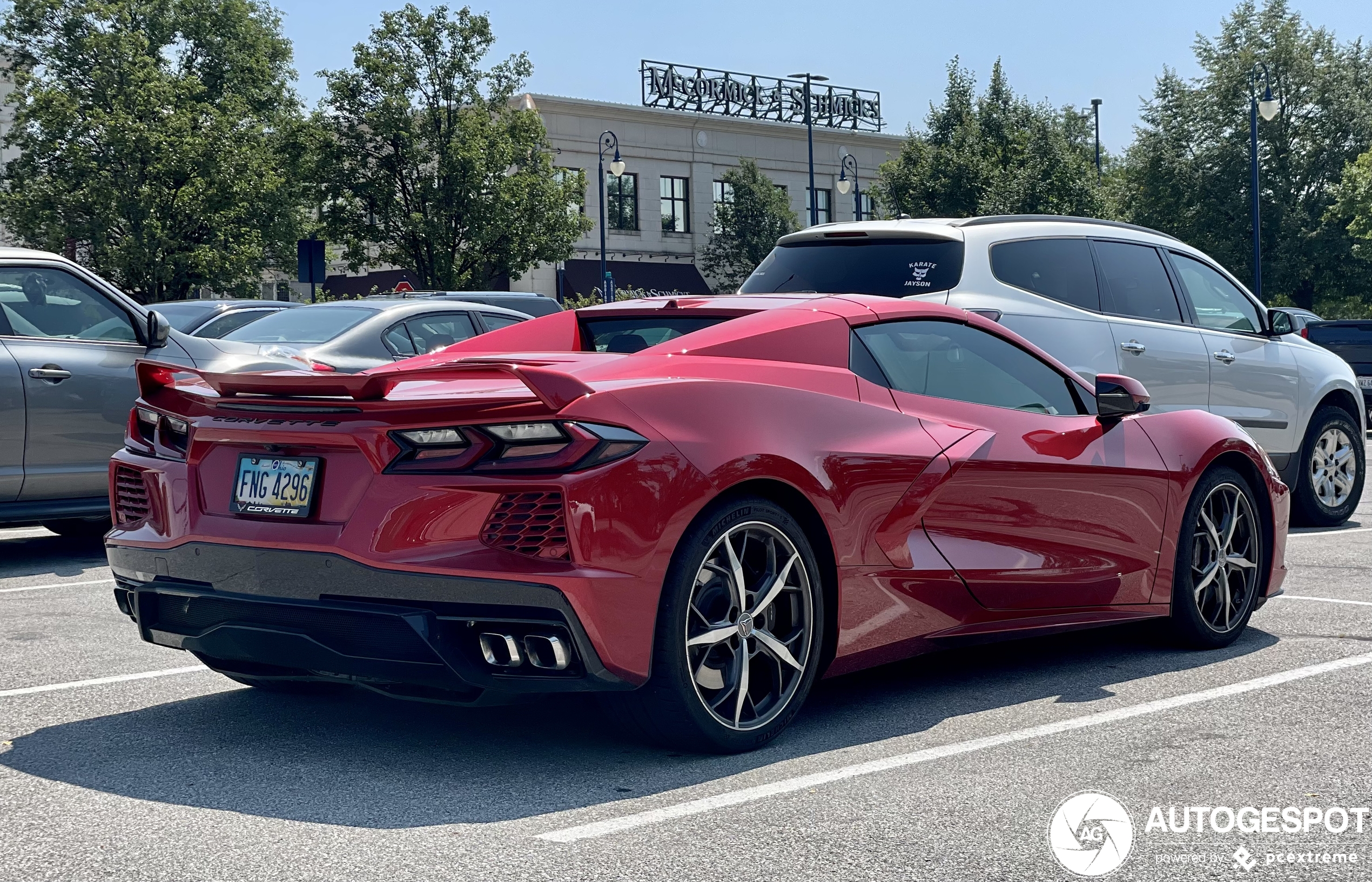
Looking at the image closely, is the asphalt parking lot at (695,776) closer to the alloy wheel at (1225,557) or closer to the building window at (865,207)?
the alloy wheel at (1225,557)

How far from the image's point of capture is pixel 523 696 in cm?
419

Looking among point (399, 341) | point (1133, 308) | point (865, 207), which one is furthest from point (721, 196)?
point (1133, 308)

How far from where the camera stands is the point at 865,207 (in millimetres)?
62156

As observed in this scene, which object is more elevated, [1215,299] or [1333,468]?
[1215,299]

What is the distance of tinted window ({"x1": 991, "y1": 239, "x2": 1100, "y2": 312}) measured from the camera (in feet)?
27.3

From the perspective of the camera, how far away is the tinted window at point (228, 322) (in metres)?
14.2

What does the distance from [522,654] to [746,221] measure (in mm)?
52468

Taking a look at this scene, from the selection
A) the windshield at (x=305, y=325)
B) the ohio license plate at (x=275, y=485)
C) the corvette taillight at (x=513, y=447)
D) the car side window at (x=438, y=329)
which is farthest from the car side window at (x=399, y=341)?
the corvette taillight at (x=513, y=447)

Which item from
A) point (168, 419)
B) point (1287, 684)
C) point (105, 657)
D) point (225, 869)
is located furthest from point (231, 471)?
point (1287, 684)

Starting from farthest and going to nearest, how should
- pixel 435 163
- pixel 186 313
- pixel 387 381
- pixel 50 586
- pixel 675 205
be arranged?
pixel 675 205, pixel 435 163, pixel 186 313, pixel 50 586, pixel 387 381

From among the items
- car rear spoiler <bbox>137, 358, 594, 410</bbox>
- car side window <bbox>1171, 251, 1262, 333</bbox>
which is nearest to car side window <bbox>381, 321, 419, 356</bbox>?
car side window <bbox>1171, 251, 1262, 333</bbox>

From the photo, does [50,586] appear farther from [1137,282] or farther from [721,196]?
[721,196]

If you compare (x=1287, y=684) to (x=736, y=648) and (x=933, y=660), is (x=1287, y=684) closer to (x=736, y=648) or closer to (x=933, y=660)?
(x=933, y=660)

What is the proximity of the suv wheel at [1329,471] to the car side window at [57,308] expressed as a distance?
25.1ft
